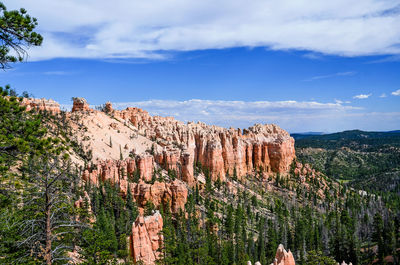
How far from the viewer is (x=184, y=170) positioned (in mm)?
98688

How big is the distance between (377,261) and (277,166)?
3083 inches

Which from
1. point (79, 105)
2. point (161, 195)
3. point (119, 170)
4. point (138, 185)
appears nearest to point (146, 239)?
point (161, 195)

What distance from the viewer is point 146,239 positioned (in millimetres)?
43750

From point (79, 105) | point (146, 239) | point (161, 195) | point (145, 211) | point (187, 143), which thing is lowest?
point (145, 211)

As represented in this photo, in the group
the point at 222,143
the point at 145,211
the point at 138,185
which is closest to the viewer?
the point at 145,211

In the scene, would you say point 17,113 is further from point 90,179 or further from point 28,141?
point 90,179

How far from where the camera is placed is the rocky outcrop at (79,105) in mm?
134625

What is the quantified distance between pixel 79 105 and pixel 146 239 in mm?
107997

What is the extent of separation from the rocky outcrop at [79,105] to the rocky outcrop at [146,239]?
4022 inches

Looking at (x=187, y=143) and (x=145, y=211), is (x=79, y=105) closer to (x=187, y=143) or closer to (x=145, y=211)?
(x=187, y=143)

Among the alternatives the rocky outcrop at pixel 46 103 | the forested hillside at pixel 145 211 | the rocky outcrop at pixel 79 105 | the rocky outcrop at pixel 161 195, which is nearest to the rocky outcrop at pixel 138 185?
the rocky outcrop at pixel 161 195

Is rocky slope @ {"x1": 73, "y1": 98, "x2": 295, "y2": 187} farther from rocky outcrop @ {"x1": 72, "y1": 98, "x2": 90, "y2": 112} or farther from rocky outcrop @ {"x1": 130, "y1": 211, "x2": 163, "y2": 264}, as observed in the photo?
rocky outcrop @ {"x1": 130, "y1": 211, "x2": 163, "y2": 264}

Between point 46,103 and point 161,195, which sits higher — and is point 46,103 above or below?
above

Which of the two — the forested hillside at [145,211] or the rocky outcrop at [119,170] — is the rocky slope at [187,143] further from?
the rocky outcrop at [119,170]
